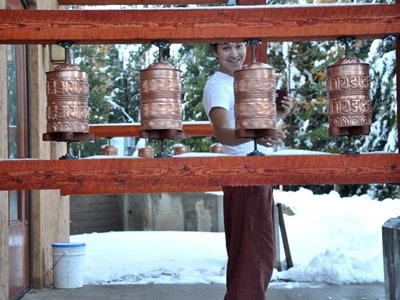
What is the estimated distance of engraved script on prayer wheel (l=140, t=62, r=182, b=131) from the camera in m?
4.17

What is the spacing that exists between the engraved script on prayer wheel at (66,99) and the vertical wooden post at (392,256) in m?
1.68

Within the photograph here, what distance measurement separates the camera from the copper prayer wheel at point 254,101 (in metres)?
4.15

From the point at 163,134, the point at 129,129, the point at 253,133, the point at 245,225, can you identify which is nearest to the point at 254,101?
the point at 253,133

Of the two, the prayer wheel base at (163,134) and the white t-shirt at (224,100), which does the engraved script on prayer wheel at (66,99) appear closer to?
the prayer wheel base at (163,134)

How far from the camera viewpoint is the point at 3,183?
13.3 ft

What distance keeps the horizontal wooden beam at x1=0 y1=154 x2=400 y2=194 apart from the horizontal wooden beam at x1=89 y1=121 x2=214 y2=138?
620cm

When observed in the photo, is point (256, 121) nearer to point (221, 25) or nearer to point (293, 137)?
point (221, 25)

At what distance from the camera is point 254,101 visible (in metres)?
4.16

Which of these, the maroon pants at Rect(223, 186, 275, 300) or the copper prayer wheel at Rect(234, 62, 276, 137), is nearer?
the copper prayer wheel at Rect(234, 62, 276, 137)

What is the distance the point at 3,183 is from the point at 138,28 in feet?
2.90

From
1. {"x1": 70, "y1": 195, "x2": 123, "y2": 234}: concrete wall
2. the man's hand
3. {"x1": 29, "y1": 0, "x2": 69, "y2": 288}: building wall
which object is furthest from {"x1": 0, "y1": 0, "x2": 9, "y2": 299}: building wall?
{"x1": 70, "y1": 195, "x2": 123, "y2": 234}: concrete wall

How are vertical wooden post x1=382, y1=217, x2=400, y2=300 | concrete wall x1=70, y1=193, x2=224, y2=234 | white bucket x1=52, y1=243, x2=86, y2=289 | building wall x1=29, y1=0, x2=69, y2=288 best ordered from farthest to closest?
concrete wall x1=70, y1=193, x2=224, y2=234 < white bucket x1=52, y1=243, x2=86, y2=289 < building wall x1=29, y1=0, x2=69, y2=288 < vertical wooden post x1=382, y1=217, x2=400, y2=300

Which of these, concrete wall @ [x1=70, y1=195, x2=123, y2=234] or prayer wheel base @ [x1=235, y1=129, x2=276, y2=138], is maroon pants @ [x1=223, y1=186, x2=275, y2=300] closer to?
prayer wheel base @ [x1=235, y1=129, x2=276, y2=138]

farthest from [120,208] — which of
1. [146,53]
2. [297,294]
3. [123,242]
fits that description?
[297,294]
